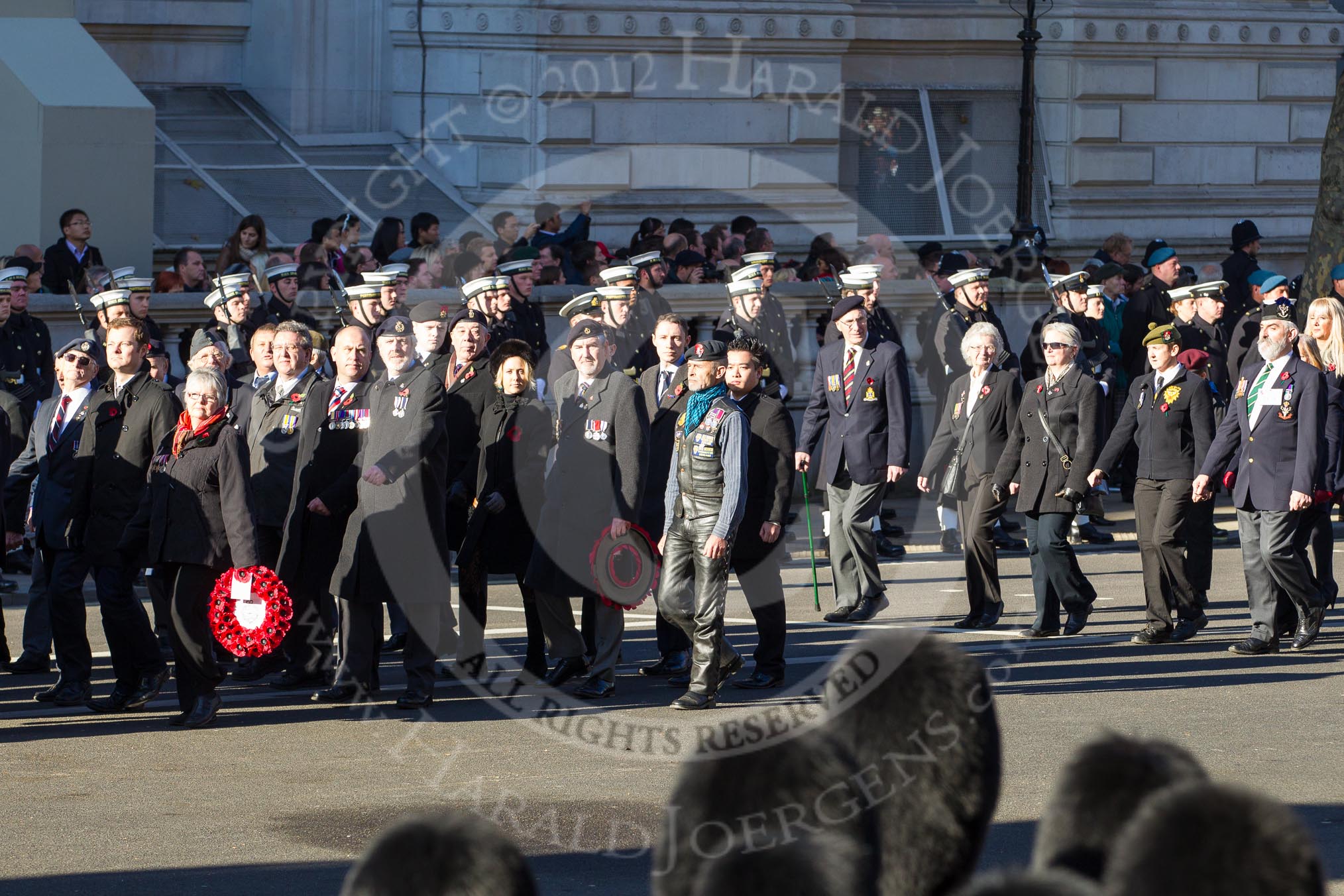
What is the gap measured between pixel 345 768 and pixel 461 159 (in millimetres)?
14616

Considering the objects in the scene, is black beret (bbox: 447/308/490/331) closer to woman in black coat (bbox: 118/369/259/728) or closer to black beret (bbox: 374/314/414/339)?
black beret (bbox: 374/314/414/339)

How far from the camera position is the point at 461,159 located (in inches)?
872

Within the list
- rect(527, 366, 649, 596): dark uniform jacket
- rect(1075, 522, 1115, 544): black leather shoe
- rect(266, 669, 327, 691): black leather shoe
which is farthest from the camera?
rect(1075, 522, 1115, 544): black leather shoe

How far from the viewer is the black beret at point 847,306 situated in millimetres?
12570

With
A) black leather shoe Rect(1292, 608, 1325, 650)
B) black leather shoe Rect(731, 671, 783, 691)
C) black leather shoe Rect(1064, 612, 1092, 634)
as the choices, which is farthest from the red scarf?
black leather shoe Rect(1292, 608, 1325, 650)

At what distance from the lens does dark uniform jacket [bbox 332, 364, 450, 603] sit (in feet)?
31.6

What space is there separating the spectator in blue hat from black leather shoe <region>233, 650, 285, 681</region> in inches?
485

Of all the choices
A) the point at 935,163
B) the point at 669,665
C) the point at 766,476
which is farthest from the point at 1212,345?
the point at 935,163

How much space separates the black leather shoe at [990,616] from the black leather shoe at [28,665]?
5.28 meters

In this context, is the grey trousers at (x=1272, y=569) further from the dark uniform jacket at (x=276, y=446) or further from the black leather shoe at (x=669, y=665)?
the dark uniform jacket at (x=276, y=446)

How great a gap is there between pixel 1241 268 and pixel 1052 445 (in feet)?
33.9

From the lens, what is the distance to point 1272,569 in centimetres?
1087

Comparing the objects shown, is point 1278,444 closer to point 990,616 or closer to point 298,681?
point 990,616

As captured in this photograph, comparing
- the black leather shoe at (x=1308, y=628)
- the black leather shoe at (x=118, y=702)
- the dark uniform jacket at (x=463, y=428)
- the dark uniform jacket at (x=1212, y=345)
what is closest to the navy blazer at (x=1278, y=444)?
the black leather shoe at (x=1308, y=628)
